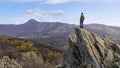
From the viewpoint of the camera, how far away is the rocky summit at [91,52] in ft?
224

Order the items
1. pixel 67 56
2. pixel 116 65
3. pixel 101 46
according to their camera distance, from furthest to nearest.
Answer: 1. pixel 67 56
2. pixel 101 46
3. pixel 116 65

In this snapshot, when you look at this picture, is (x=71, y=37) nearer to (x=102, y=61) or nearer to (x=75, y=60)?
(x=75, y=60)

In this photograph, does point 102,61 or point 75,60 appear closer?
point 102,61

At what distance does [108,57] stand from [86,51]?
5.08 m

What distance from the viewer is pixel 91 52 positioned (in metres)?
69.9

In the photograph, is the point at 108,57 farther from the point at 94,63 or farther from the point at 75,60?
the point at 75,60

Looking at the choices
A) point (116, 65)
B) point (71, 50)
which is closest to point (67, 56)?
point (71, 50)

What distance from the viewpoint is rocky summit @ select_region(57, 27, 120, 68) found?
6831 cm

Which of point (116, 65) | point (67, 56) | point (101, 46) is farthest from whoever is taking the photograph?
point (67, 56)

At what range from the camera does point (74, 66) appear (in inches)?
2864

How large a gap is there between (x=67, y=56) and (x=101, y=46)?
32.1 feet

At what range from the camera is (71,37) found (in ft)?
256

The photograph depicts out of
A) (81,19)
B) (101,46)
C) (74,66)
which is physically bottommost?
(74,66)

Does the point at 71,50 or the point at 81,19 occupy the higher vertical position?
the point at 81,19
